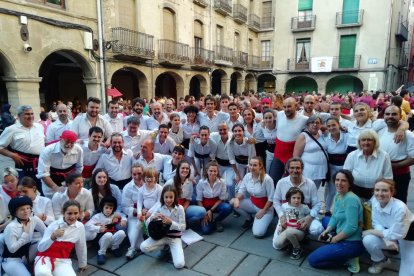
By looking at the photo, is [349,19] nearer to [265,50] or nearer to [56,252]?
[265,50]

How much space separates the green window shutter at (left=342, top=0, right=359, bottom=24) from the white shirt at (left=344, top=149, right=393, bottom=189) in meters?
22.1

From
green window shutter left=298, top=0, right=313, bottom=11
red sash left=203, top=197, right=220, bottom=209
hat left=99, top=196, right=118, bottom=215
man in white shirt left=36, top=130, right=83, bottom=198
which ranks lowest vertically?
red sash left=203, top=197, right=220, bottom=209

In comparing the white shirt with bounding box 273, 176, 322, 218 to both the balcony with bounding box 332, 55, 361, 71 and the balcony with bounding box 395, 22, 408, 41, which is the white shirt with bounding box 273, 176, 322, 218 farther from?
the balcony with bounding box 395, 22, 408, 41

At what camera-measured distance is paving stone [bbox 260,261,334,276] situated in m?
3.17

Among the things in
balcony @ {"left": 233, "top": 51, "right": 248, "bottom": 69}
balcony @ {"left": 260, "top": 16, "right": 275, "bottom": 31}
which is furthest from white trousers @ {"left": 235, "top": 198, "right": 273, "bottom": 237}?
balcony @ {"left": 260, "top": 16, "right": 275, "bottom": 31}

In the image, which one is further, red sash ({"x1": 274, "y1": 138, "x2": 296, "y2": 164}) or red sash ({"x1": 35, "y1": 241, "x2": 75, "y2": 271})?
red sash ({"x1": 274, "y1": 138, "x2": 296, "y2": 164})

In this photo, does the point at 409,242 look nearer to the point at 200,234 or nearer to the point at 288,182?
the point at 288,182

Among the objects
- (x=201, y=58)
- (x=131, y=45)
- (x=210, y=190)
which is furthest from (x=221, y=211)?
(x=201, y=58)

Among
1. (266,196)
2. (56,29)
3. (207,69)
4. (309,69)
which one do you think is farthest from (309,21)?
(266,196)

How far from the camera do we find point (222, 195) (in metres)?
4.34

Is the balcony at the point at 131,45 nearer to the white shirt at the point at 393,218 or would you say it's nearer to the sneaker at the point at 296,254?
the sneaker at the point at 296,254

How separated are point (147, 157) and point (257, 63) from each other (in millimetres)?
21744

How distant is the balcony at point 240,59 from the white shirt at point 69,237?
18.9m

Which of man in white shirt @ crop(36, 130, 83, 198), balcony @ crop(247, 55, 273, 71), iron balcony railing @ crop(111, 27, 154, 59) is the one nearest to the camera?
man in white shirt @ crop(36, 130, 83, 198)
